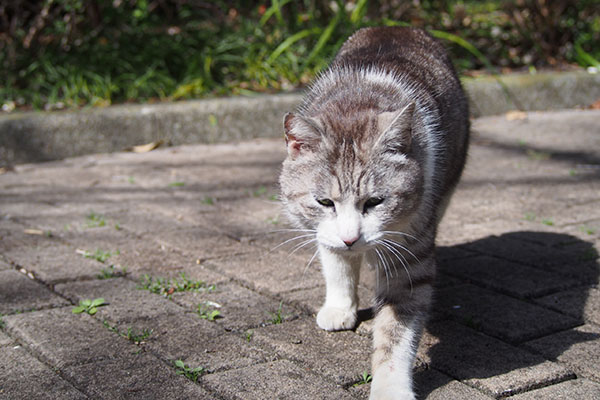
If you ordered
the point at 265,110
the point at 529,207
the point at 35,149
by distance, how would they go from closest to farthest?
1. the point at 529,207
2. the point at 35,149
3. the point at 265,110

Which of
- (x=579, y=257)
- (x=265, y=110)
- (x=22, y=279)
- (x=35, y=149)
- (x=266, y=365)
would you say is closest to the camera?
(x=266, y=365)

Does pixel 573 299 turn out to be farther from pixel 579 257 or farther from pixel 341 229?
pixel 341 229

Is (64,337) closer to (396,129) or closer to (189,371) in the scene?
(189,371)

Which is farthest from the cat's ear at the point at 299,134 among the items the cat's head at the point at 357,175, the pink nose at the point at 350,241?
the pink nose at the point at 350,241

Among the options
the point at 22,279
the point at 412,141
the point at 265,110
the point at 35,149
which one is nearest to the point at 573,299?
the point at 412,141

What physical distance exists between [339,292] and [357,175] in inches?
21.3

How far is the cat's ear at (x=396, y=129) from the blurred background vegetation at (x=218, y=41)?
12.3ft

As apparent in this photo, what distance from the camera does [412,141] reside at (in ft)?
7.64

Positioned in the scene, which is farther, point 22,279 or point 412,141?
point 22,279

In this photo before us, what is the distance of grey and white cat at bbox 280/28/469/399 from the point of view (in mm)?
2174

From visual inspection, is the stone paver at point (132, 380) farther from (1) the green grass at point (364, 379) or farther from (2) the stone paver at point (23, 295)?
(2) the stone paver at point (23, 295)

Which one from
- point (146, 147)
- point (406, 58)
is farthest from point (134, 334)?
point (146, 147)

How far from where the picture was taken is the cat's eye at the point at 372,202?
7.23 feet

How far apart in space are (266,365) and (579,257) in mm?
1718
